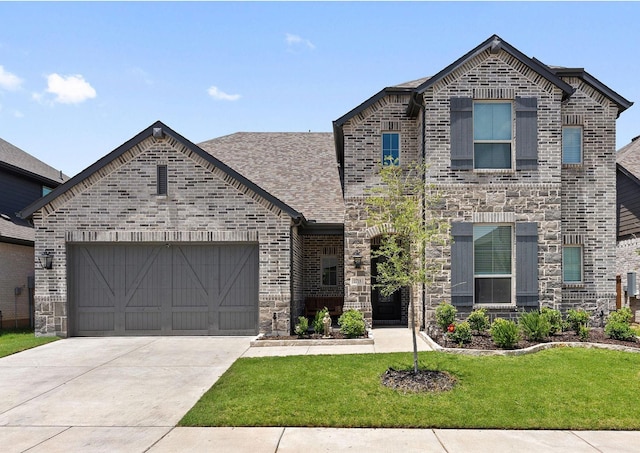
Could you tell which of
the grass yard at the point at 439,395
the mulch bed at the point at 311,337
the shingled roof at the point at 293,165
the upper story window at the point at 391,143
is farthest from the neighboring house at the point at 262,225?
the grass yard at the point at 439,395

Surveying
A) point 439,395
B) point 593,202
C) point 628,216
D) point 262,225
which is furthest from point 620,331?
point 262,225

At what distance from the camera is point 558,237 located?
1293cm

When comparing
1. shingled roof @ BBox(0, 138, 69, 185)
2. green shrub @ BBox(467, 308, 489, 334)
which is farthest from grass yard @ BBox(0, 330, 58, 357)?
green shrub @ BBox(467, 308, 489, 334)

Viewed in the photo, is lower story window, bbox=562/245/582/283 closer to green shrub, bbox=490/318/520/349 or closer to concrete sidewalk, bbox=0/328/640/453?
green shrub, bbox=490/318/520/349

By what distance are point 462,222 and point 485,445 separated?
25.5ft

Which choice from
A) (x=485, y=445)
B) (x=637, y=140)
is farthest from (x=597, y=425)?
(x=637, y=140)

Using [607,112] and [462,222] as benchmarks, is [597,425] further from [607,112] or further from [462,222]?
[607,112]

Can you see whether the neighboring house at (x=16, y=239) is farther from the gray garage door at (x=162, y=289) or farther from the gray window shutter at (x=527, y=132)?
the gray window shutter at (x=527, y=132)

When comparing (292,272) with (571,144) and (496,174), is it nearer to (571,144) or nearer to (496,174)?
(496,174)

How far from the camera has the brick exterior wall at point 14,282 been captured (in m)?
16.3

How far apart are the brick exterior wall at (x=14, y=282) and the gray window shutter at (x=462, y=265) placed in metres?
14.8

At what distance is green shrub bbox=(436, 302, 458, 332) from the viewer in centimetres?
1203

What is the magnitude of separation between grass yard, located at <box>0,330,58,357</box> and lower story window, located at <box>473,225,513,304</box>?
1159 centimetres

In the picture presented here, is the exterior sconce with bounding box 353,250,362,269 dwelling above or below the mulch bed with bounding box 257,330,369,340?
above
